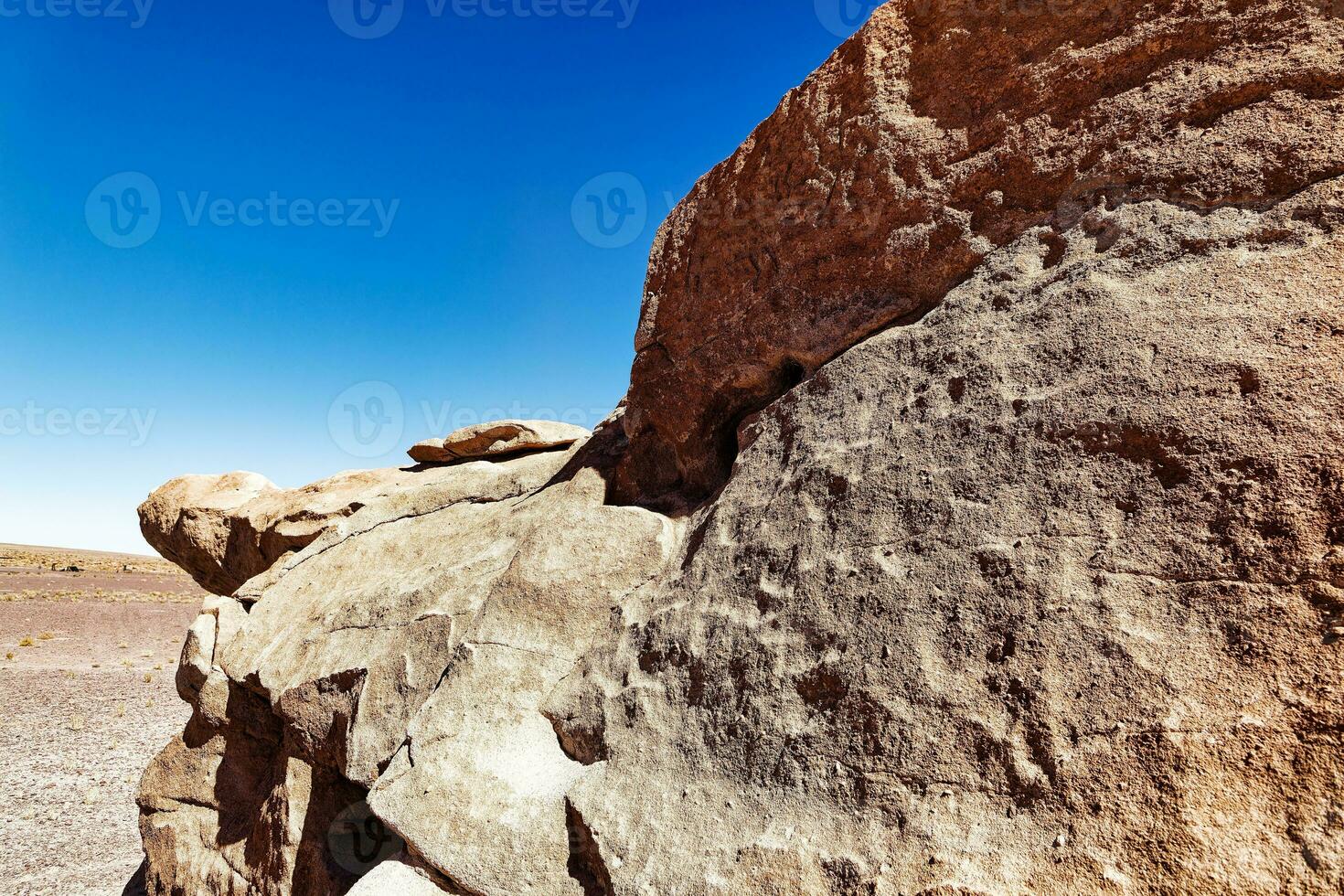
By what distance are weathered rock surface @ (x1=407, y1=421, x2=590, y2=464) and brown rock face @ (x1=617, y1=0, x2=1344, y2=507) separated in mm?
1798

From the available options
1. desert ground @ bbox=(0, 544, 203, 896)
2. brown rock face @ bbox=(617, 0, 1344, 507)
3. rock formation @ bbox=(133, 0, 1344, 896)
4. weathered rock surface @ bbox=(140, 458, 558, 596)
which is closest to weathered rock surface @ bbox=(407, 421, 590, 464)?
weathered rock surface @ bbox=(140, 458, 558, 596)

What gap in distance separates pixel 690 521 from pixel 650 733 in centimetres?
112

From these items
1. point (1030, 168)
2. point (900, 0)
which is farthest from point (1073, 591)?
point (900, 0)

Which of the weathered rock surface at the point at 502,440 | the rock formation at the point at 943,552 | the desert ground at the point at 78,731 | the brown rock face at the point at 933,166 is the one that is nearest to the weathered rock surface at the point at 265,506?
the weathered rock surface at the point at 502,440

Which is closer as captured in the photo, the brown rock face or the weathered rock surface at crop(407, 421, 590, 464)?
the brown rock face

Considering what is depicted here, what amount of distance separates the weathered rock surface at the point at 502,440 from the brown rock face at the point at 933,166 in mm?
1798

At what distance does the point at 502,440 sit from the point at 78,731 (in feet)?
26.4

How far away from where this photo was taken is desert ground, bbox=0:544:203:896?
6184 mm

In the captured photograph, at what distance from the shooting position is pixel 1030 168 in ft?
8.38

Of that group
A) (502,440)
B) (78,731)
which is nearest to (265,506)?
(502,440)

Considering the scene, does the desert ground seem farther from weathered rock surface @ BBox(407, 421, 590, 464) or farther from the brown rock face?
the brown rock face

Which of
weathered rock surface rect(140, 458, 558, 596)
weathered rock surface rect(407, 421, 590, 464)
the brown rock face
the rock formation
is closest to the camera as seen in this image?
the rock formation

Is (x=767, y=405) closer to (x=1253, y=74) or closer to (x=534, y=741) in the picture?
(x=534, y=741)

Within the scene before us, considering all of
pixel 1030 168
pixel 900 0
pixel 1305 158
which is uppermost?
pixel 900 0
